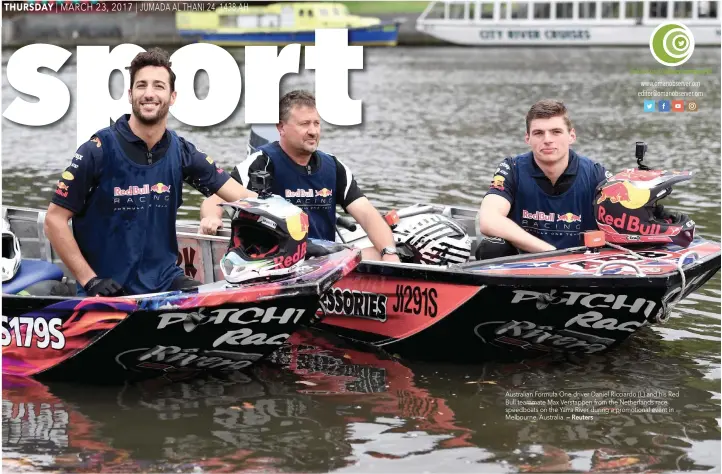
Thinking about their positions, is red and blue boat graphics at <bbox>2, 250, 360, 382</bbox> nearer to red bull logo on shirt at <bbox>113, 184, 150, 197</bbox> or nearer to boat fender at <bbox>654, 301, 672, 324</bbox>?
red bull logo on shirt at <bbox>113, 184, 150, 197</bbox>

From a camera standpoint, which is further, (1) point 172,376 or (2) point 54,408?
(1) point 172,376

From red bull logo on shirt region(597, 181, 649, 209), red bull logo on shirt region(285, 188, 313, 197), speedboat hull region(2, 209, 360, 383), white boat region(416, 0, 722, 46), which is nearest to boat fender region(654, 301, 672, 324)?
red bull logo on shirt region(597, 181, 649, 209)

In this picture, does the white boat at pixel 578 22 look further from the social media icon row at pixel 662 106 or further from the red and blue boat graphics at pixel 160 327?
the red and blue boat graphics at pixel 160 327

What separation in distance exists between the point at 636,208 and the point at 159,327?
3031 mm

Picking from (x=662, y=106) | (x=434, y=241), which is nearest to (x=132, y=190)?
(x=434, y=241)

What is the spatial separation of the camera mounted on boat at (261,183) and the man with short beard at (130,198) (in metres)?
0.40

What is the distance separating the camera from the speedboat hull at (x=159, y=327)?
6.73 m

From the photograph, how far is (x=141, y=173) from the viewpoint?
7035 mm

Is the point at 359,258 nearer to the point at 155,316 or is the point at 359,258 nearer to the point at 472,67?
the point at 155,316

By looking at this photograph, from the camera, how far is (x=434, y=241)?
8.25m

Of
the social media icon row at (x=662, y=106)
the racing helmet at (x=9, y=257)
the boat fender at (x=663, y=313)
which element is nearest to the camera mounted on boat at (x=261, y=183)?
the racing helmet at (x=9, y=257)

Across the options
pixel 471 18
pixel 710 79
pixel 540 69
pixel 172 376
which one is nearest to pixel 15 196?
pixel 172 376

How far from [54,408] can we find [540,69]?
28304 mm

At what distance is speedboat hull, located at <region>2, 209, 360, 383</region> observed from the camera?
22.1ft
